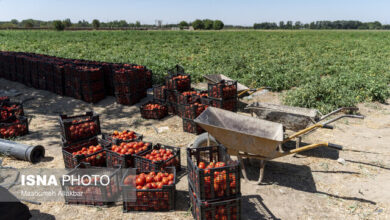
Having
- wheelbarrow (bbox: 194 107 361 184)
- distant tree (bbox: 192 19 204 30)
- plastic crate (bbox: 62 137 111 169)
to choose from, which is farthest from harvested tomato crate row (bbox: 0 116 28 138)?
distant tree (bbox: 192 19 204 30)

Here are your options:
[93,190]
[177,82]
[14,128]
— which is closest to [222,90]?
[177,82]

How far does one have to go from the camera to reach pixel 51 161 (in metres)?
7.05

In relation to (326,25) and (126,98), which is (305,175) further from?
(326,25)

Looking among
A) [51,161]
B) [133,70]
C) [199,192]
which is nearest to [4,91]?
[133,70]

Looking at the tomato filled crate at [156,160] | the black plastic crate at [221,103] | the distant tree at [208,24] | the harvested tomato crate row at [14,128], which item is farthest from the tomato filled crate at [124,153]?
the distant tree at [208,24]

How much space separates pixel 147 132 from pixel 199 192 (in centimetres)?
496

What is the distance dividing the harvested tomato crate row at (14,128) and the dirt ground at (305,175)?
24 cm

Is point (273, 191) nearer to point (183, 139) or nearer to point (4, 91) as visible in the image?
point (183, 139)

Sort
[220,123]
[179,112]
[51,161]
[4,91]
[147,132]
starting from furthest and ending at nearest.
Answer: [4,91] < [179,112] < [147,132] < [51,161] < [220,123]

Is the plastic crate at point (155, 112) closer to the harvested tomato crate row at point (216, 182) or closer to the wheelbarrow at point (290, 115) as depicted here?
the wheelbarrow at point (290, 115)

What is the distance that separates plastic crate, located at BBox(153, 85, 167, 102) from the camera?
10.5 meters

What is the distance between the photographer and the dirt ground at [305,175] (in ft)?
16.8

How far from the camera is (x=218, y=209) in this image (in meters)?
4.61

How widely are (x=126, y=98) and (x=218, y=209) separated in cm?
777
